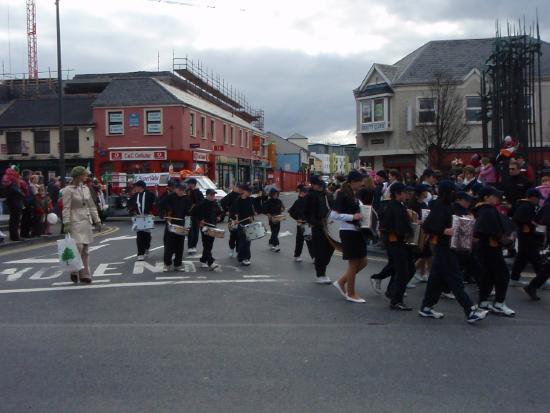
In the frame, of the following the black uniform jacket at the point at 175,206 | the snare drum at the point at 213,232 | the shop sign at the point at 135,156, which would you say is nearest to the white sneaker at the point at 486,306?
the snare drum at the point at 213,232

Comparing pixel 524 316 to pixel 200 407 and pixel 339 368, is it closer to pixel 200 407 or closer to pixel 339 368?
pixel 339 368

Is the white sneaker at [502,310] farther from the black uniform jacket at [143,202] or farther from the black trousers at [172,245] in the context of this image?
the black uniform jacket at [143,202]

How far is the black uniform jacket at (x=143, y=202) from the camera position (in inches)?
515

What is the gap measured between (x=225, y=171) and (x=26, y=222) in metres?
33.9

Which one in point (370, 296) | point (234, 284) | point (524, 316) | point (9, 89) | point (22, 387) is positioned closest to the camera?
point (22, 387)

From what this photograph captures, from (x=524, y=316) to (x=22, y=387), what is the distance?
18.9ft

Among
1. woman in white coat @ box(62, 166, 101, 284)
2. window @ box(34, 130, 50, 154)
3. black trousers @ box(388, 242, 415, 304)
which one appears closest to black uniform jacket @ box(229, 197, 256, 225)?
woman in white coat @ box(62, 166, 101, 284)

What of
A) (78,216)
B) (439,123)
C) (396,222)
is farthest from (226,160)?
(396,222)

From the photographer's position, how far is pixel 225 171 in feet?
167

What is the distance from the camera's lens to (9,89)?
53719 mm

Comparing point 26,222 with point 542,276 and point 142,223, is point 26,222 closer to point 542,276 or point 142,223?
point 142,223

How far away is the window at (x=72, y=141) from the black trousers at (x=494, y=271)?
39064 millimetres

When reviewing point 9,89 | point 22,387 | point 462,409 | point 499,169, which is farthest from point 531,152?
point 9,89

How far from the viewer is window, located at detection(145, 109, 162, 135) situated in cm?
4203
